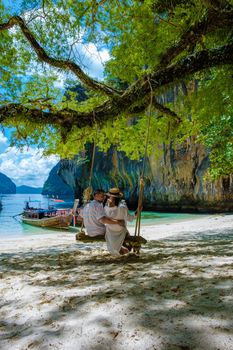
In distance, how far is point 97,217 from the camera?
439 cm

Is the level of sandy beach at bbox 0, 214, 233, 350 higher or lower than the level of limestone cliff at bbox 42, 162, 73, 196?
lower

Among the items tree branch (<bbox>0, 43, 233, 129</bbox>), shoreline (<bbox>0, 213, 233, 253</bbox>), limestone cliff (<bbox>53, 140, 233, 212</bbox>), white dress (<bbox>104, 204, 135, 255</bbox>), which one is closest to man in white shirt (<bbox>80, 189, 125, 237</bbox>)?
white dress (<bbox>104, 204, 135, 255</bbox>)

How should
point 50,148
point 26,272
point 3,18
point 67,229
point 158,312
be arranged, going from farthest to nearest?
point 67,229
point 50,148
point 3,18
point 26,272
point 158,312

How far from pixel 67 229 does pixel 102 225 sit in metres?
14.7

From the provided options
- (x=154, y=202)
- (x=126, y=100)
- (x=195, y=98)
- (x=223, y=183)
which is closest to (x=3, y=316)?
(x=126, y=100)

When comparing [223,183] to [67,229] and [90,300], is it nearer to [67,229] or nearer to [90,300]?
[67,229]

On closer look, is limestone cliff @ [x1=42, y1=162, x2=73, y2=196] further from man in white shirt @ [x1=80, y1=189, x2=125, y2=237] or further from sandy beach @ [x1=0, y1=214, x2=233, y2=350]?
sandy beach @ [x1=0, y1=214, x2=233, y2=350]

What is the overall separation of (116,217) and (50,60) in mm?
4115

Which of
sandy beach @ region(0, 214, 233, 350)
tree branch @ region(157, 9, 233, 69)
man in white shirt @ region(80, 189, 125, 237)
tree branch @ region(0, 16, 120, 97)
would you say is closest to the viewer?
sandy beach @ region(0, 214, 233, 350)

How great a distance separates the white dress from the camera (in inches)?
175

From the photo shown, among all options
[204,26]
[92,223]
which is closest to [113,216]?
[92,223]

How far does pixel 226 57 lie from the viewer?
434 centimetres

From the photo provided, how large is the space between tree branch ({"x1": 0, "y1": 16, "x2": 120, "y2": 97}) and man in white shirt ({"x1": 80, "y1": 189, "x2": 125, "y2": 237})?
288 centimetres

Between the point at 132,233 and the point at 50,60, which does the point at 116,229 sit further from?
the point at 132,233
